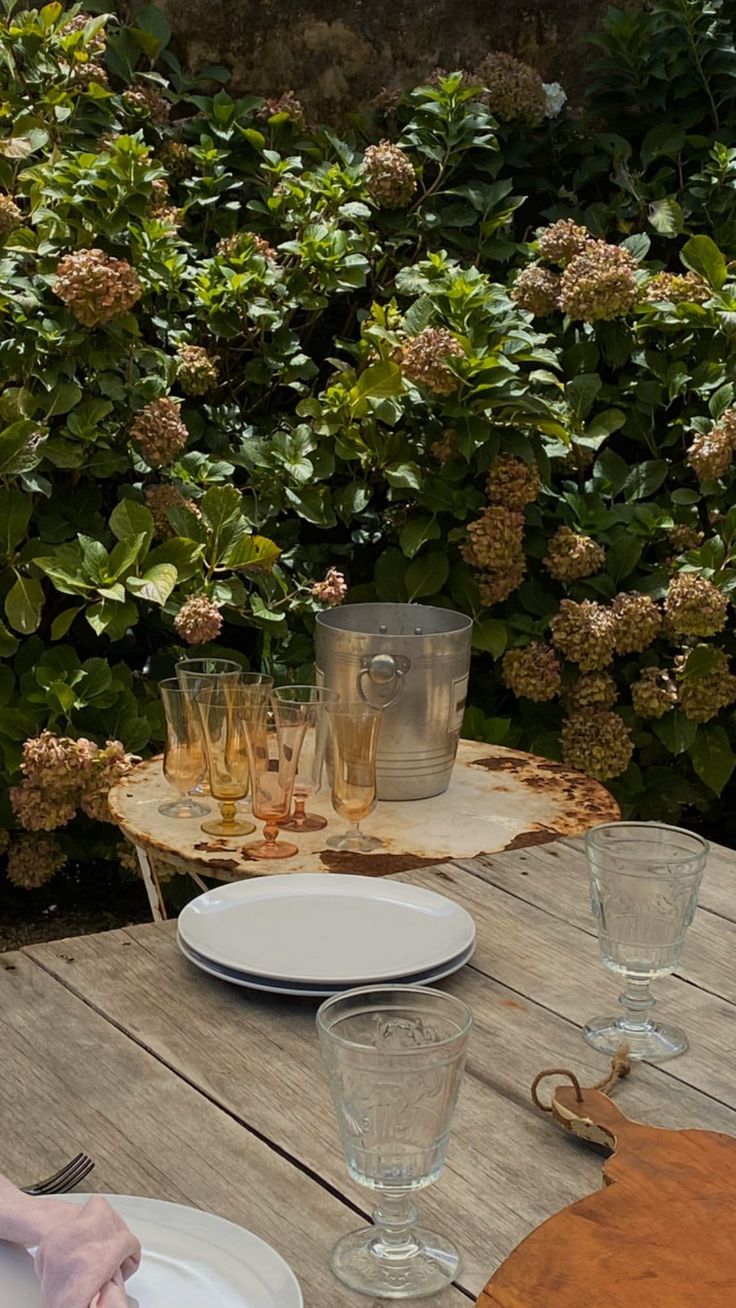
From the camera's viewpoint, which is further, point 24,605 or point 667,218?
point 667,218

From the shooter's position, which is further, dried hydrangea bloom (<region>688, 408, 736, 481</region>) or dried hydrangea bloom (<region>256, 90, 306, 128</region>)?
dried hydrangea bloom (<region>256, 90, 306, 128</region>)

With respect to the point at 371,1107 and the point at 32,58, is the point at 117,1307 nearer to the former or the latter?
the point at 371,1107

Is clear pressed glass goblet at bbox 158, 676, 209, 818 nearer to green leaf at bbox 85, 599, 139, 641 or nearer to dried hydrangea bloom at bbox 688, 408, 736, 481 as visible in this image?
green leaf at bbox 85, 599, 139, 641

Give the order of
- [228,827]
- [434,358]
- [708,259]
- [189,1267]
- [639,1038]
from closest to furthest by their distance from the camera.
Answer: [189,1267] → [639,1038] → [228,827] → [434,358] → [708,259]

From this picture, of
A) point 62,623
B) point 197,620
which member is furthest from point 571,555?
point 62,623

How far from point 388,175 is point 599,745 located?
1269 millimetres

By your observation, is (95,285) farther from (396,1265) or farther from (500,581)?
(396,1265)

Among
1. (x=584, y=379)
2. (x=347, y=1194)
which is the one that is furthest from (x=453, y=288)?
(x=347, y=1194)

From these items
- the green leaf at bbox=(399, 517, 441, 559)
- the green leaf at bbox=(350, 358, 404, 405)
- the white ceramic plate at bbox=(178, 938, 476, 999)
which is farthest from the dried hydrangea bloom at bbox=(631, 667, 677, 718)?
the white ceramic plate at bbox=(178, 938, 476, 999)

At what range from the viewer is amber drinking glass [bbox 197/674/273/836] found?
5.58 feet

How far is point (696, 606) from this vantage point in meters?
2.82

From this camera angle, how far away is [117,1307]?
0.77 metres

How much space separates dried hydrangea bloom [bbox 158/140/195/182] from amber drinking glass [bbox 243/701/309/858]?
1.88 metres

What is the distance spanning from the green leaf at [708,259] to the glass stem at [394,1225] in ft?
8.22
